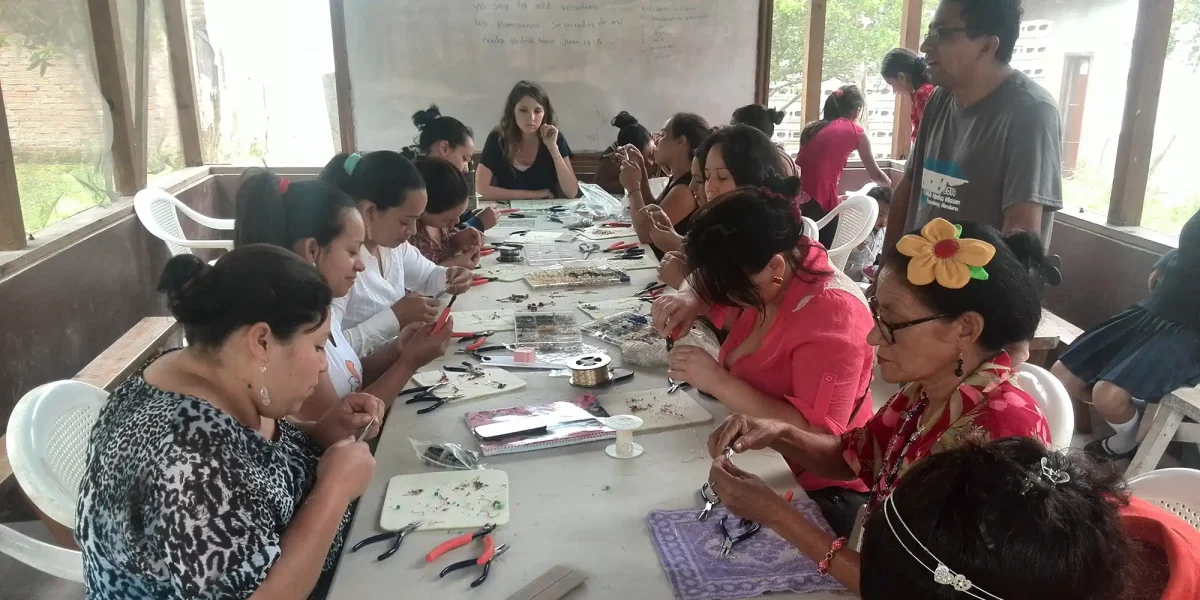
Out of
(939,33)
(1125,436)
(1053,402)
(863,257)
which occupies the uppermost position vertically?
(939,33)

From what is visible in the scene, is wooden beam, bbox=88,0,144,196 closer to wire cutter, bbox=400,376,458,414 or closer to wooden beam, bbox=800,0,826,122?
wire cutter, bbox=400,376,458,414

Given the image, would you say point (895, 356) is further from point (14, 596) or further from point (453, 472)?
point (14, 596)

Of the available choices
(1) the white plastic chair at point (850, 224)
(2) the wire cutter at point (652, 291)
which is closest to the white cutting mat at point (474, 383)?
(2) the wire cutter at point (652, 291)

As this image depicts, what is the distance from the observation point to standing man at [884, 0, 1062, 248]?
2285 millimetres

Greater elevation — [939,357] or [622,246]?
[939,357]

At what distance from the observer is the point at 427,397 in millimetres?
1883

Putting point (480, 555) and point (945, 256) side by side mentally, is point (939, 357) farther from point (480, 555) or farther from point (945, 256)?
point (480, 555)

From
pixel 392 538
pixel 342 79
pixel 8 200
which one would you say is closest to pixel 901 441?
pixel 392 538

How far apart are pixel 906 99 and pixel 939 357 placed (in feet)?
15.6

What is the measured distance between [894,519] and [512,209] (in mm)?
3900

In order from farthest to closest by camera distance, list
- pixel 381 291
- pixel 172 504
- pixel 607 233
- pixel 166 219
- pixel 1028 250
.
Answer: pixel 166 219 < pixel 607 233 < pixel 381 291 < pixel 1028 250 < pixel 172 504

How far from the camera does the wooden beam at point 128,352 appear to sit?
3197 millimetres

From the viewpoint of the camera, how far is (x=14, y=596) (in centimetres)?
230

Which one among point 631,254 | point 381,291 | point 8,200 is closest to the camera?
point 381,291
